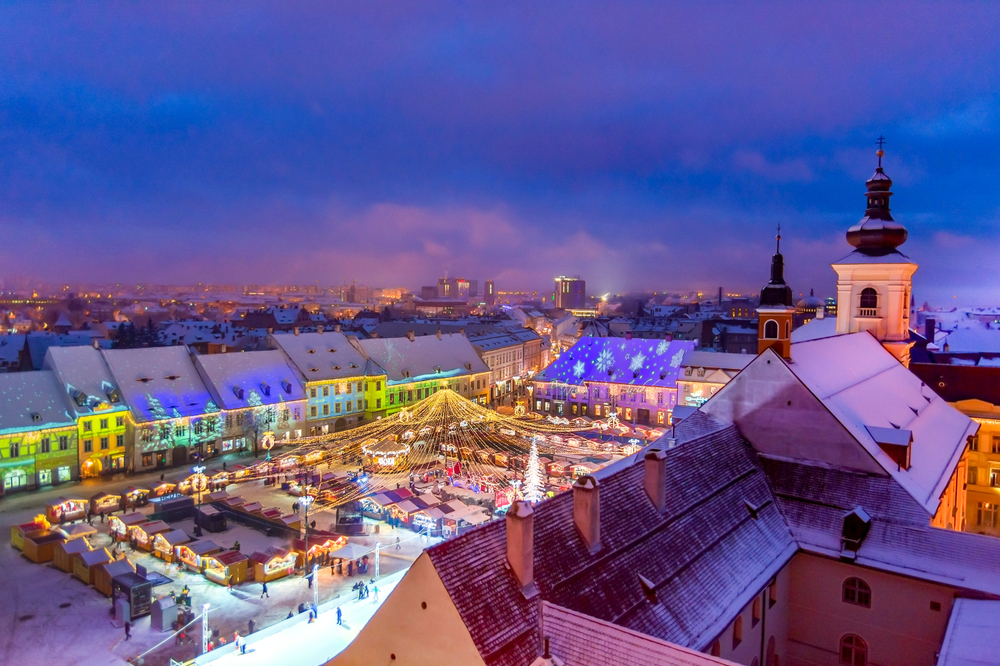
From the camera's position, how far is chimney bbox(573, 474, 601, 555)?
50.8 feet

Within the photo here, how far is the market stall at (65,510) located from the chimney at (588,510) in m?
37.6

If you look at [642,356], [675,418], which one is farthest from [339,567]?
[642,356]

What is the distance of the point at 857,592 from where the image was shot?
21578 millimetres

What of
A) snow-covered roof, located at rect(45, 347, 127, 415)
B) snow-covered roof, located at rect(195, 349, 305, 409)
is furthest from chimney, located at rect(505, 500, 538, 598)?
snow-covered roof, located at rect(195, 349, 305, 409)

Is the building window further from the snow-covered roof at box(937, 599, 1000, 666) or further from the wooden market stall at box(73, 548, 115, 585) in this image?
the wooden market stall at box(73, 548, 115, 585)

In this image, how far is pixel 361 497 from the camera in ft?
136

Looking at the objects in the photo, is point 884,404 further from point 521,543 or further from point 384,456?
point 384,456

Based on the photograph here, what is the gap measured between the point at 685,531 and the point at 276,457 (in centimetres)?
4172

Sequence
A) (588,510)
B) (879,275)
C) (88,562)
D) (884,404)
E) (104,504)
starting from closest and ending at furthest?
1. (588,510)
2. (884,404)
3. (88,562)
4. (879,275)
5. (104,504)

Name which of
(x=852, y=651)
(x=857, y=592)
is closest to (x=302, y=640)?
(x=852, y=651)

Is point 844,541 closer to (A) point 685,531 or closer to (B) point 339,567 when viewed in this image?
(A) point 685,531

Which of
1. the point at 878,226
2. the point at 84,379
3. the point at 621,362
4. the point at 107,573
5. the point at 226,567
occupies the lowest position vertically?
the point at 226,567

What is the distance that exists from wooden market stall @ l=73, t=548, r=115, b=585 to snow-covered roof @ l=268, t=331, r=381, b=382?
3047 cm

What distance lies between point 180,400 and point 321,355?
15.5 meters
